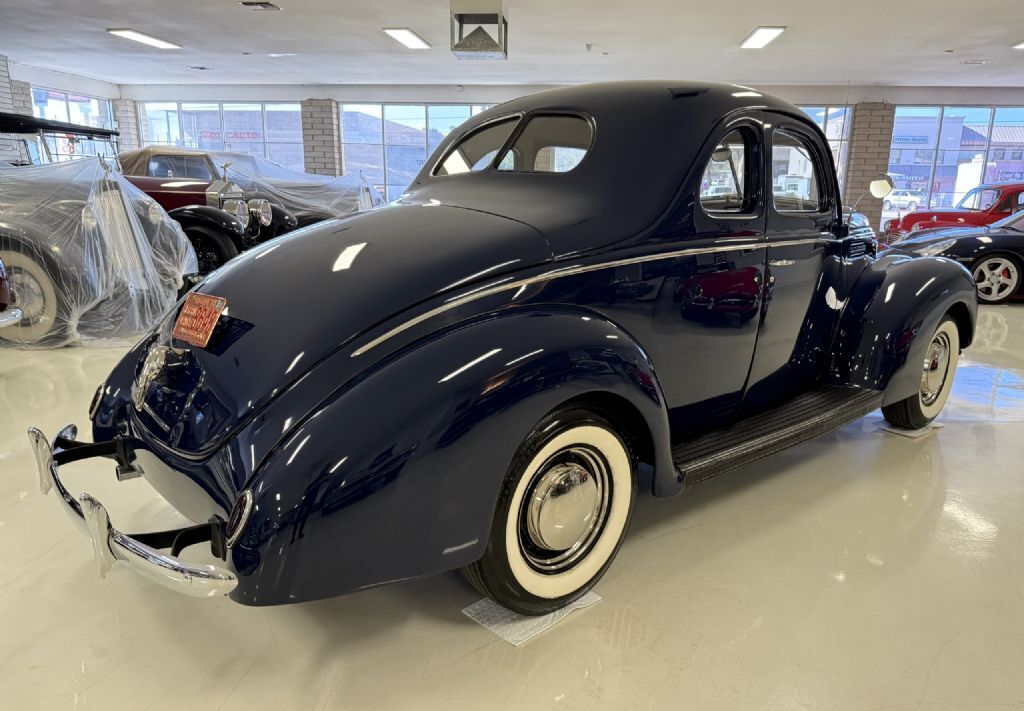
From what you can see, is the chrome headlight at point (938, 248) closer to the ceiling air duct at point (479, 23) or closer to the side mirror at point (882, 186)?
the side mirror at point (882, 186)

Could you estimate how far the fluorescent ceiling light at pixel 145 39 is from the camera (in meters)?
11.3

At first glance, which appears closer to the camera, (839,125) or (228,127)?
(839,125)

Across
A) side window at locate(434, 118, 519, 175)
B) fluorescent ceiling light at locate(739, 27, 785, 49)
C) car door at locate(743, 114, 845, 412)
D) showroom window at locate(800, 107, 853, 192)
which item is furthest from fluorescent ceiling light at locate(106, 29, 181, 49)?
showroom window at locate(800, 107, 853, 192)

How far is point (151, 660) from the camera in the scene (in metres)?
2.00

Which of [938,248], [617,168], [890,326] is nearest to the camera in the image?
[617,168]

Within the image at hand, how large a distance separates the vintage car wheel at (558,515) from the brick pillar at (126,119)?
65.6 ft

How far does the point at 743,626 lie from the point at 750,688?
28 centimetres

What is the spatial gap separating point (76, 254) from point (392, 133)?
1389 centimetres

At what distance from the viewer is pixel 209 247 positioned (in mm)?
7480

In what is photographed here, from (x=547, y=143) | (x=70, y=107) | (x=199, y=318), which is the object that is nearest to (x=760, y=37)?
(x=547, y=143)

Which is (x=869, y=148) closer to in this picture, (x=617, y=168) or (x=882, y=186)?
(x=882, y=186)

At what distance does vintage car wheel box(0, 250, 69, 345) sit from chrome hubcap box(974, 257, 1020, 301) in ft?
31.7

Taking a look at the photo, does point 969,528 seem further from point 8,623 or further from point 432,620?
point 8,623

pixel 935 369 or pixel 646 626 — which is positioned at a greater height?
pixel 935 369
